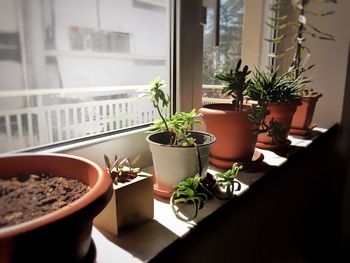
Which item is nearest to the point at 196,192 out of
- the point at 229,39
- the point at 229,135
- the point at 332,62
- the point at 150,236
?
the point at 150,236

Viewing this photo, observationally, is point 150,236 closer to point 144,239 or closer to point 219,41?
point 144,239

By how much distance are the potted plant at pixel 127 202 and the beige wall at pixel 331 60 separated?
3.94 ft

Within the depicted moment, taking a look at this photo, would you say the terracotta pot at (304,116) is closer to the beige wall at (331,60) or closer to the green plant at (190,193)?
the beige wall at (331,60)

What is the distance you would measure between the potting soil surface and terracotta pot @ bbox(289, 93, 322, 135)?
3.45ft

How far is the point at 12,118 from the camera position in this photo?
0.55m

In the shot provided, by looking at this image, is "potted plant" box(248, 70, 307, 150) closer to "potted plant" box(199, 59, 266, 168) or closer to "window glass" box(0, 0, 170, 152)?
"potted plant" box(199, 59, 266, 168)

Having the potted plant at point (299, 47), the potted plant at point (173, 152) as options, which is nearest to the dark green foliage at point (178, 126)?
the potted plant at point (173, 152)

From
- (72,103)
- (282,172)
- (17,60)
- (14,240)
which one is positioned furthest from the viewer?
(282,172)

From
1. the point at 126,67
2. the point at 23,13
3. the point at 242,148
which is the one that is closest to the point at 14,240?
Result: the point at 23,13

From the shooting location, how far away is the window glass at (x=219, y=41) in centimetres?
96

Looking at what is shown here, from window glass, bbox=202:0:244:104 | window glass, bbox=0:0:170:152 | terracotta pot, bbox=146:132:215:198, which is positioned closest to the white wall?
window glass, bbox=202:0:244:104

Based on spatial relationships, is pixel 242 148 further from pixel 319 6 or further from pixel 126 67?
pixel 319 6

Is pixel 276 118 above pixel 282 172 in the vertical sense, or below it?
above

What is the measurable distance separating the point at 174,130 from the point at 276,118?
470mm
